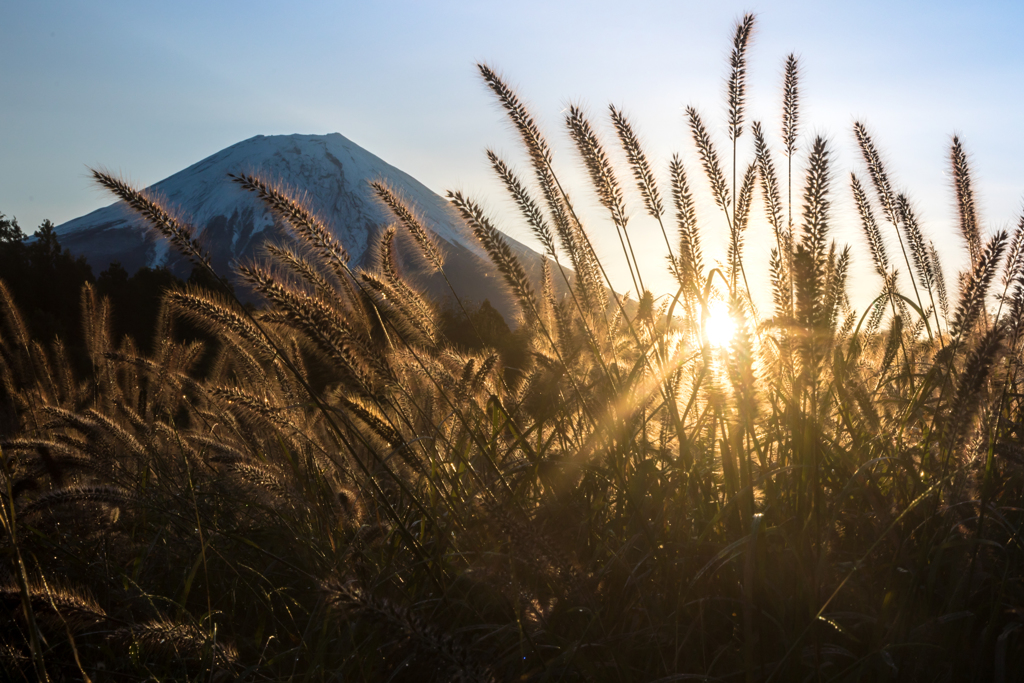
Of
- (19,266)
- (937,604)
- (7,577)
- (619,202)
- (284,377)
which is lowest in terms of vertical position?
(937,604)

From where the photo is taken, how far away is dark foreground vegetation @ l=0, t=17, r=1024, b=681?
53.4 inches

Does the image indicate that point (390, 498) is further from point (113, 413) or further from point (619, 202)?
point (113, 413)

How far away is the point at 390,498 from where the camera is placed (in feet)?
8.14

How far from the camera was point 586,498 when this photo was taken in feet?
6.58

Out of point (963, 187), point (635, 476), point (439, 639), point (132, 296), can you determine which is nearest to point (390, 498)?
point (635, 476)

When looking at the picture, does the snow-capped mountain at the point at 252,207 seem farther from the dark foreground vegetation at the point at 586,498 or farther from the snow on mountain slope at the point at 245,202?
the dark foreground vegetation at the point at 586,498

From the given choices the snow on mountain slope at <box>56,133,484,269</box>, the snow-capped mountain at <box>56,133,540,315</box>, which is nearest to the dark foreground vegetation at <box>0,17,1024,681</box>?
the snow-capped mountain at <box>56,133,540,315</box>

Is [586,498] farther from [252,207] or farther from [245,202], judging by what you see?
[252,207]

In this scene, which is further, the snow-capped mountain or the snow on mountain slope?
the snow on mountain slope

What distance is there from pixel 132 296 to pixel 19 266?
17.7 ft

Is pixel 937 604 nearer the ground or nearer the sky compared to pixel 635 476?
nearer the ground

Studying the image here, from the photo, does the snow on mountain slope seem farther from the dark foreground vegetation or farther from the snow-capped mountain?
the dark foreground vegetation

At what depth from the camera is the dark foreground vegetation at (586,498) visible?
53.4 inches

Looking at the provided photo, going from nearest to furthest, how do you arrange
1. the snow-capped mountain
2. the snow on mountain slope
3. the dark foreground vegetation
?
the dark foreground vegetation, the snow-capped mountain, the snow on mountain slope
